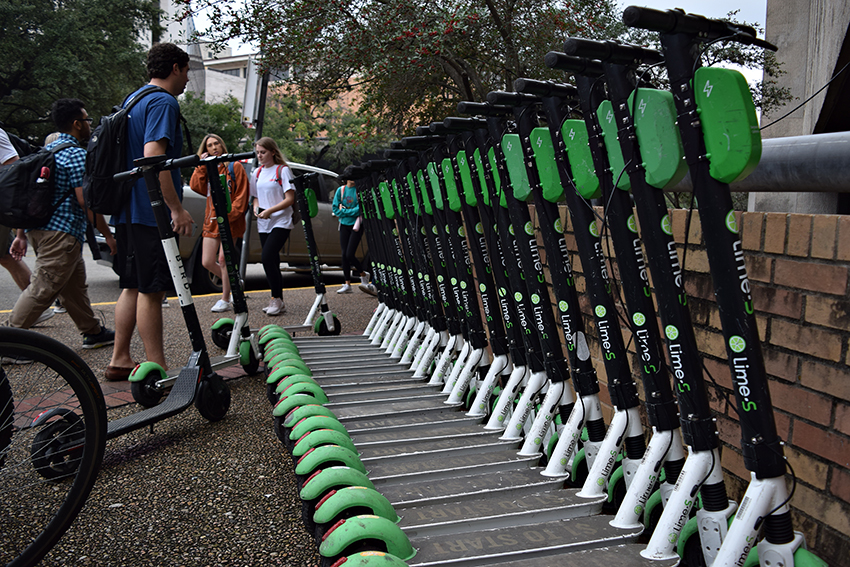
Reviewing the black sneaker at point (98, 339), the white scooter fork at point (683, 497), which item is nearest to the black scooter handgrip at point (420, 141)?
the white scooter fork at point (683, 497)

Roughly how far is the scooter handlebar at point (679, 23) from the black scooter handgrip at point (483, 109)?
106 centimetres

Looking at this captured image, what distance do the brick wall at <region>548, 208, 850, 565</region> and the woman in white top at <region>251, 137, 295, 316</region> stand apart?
5376 mm

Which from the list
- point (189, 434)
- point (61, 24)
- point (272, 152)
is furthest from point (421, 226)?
point (61, 24)

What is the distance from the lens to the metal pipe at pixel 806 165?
2.03 meters

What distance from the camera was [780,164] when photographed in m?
2.23

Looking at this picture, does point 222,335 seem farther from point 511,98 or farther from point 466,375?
point 511,98

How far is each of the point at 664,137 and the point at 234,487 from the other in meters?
2.43

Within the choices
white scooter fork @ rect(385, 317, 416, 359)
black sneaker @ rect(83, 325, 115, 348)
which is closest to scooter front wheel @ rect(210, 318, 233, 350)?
black sneaker @ rect(83, 325, 115, 348)

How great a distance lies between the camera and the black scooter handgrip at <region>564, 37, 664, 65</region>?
1906 mm

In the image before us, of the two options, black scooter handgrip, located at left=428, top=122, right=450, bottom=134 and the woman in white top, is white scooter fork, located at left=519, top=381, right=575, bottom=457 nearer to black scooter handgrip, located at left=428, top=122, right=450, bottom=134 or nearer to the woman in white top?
black scooter handgrip, located at left=428, top=122, right=450, bottom=134

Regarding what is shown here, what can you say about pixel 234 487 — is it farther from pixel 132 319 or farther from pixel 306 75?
pixel 306 75

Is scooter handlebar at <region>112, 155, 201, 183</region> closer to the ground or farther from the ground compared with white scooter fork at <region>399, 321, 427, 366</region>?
farther from the ground

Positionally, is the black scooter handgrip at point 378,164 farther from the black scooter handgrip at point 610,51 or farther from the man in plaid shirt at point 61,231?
the black scooter handgrip at point 610,51

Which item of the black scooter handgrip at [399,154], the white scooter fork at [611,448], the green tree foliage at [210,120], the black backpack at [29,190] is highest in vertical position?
the green tree foliage at [210,120]
